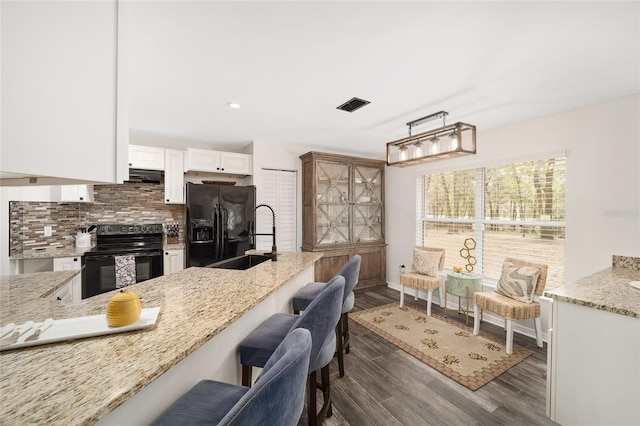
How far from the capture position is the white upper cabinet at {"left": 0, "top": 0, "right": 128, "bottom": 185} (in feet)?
1.69

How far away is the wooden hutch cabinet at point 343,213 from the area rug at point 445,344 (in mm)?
1098

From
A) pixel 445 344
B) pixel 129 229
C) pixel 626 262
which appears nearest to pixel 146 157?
pixel 129 229

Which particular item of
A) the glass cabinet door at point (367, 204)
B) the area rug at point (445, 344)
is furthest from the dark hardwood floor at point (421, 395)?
the glass cabinet door at point (367, 204)

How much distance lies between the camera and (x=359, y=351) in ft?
8.95

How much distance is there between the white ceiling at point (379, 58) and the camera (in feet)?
4.88

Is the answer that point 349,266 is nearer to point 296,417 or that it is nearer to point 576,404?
point 296,417

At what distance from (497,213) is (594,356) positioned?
2253 mm

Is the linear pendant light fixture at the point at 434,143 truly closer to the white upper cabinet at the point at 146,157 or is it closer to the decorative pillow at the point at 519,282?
the decorative pillow at the point at 519,282

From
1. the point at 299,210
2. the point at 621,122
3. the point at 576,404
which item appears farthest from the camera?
the point at 299,210

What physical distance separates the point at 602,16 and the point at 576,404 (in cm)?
228

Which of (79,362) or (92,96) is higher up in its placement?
(92,96)

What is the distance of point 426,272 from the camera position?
3895mm

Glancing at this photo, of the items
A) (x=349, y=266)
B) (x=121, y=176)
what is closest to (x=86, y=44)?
(x=121, y=176)

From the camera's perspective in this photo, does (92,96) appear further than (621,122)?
No
